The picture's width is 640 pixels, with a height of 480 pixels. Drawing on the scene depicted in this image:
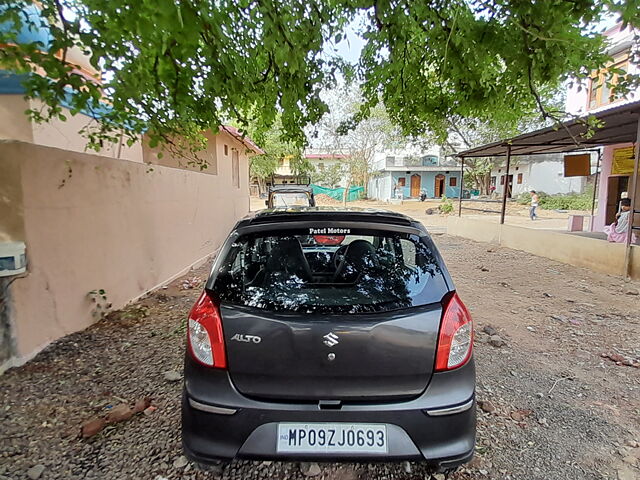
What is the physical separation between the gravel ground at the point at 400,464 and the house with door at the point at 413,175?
28.4m

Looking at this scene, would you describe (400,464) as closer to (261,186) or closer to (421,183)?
(261,186)

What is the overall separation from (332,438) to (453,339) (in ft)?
2.44

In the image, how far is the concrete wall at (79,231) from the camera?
3066mm

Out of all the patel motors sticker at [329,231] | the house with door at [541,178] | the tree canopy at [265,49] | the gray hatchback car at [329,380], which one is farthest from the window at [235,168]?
the house with door at [541,178]

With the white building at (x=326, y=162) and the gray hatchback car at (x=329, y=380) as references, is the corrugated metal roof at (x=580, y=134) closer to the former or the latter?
the gray hatchback car at (x=329, y=380)

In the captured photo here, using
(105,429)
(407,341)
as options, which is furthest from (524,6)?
(105,429)

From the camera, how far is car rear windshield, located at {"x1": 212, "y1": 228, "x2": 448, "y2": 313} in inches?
70.8

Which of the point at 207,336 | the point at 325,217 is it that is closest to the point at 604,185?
the point at 325,217

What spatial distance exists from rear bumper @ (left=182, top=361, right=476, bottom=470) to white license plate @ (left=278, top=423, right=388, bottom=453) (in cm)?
2

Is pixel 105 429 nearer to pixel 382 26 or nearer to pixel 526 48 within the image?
pixel 382 26

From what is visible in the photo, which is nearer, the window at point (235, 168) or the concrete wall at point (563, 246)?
the concrete wall at point (563, 246)

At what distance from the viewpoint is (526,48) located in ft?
10.7

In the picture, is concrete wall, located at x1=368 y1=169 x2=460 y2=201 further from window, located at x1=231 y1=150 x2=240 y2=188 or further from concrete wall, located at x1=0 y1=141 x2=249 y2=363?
concrete wall, located at x1=0 y1=141 x2=249 y2=363

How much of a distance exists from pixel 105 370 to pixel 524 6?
466 cm
